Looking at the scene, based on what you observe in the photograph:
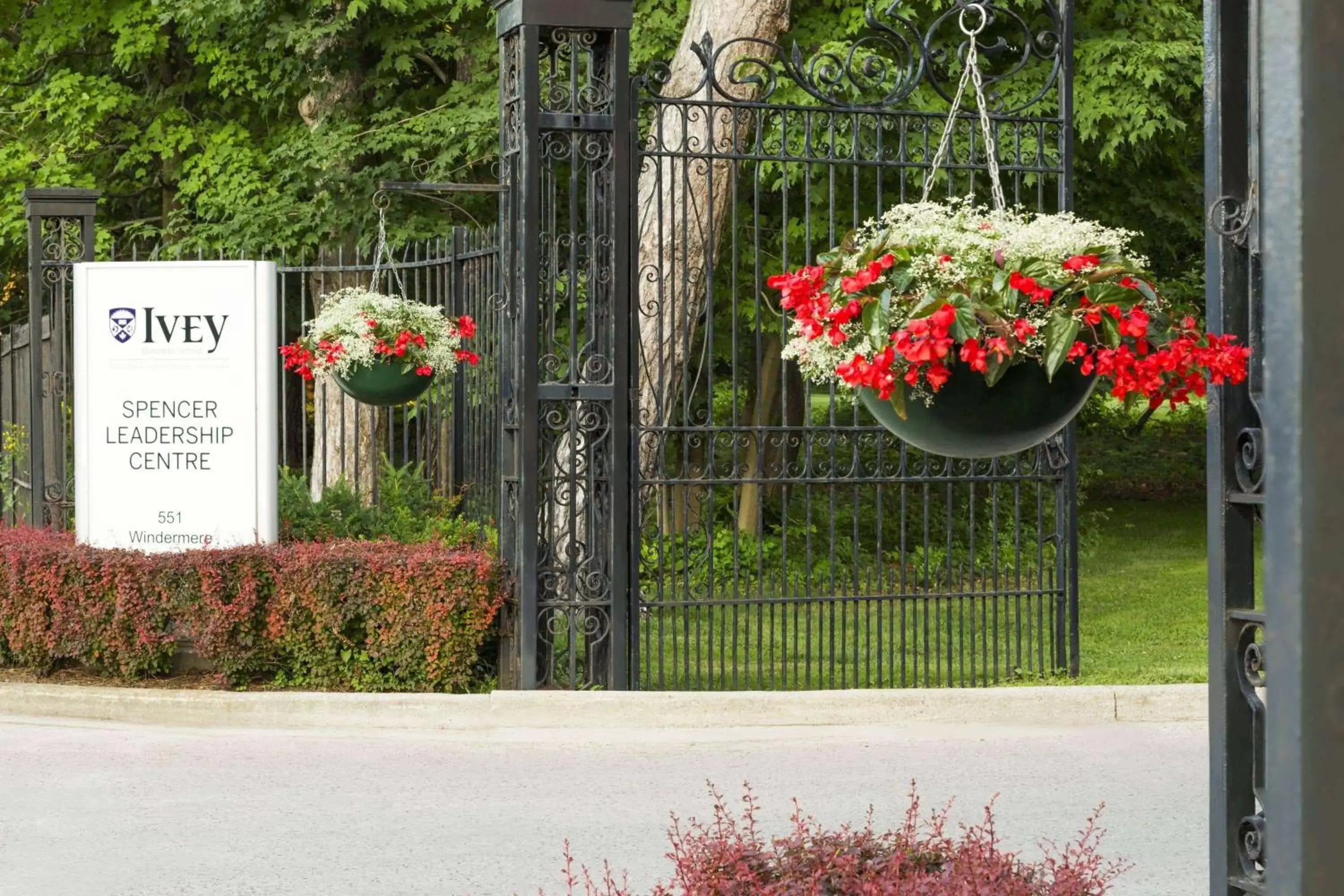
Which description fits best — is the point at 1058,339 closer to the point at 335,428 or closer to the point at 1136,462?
the point at 335,428

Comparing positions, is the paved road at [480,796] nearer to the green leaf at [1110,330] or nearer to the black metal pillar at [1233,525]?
A: the green leaf at [1110,330]

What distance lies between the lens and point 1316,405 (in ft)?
4.80

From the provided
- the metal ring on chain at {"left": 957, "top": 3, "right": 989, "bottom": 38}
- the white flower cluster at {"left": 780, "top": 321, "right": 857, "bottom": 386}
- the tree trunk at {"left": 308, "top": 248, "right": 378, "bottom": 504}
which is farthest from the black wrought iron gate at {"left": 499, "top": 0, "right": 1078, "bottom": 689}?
the tree trunk at {"left": 308, "top": 248, "right": 378, "bottom": 504}

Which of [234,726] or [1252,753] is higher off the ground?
[1252,753]

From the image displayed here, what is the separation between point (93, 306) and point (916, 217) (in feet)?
23.3

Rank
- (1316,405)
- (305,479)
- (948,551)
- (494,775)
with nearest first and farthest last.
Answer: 1. (1316,405)
2. (494,775)
3. (948,551)
4. (305,479)

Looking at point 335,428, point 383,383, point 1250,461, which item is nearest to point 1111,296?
point 1250,461

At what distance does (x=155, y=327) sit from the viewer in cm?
1036

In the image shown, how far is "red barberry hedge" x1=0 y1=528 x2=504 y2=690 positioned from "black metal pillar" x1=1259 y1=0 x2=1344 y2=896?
8057 millimetres

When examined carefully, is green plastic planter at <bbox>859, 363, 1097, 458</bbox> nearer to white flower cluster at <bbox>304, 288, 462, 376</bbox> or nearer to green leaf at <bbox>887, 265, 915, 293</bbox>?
green leaf at <bbox>887, 265, 915, 293</bbox>

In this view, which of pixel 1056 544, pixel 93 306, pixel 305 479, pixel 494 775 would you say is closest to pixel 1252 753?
pixel 494 775

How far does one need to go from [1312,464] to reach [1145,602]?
15180 mm

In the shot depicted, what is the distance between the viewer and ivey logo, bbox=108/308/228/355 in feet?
33.8

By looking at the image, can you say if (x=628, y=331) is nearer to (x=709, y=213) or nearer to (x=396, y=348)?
(x=709, y=213)
